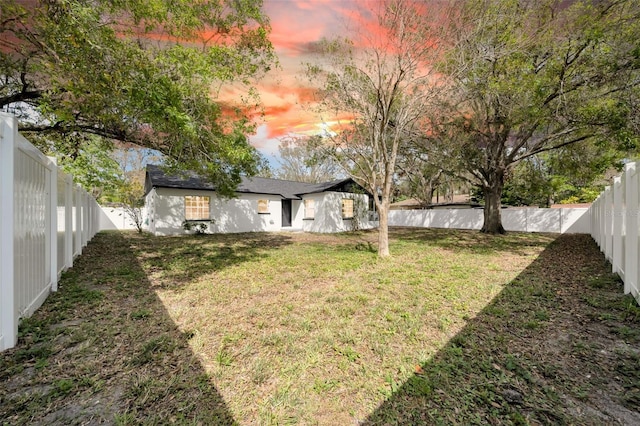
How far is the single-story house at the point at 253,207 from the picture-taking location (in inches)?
554

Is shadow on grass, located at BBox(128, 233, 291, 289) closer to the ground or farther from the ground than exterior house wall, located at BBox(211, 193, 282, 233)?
closer to the ground

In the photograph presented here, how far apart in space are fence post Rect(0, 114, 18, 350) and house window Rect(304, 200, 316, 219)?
14.8m

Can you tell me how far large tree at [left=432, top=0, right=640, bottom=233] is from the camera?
6.64 metres

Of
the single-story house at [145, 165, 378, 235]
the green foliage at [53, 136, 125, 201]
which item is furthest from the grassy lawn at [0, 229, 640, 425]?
the green foliage at [53, 136, 125, 201]

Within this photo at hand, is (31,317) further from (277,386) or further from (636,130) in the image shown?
(636,130)

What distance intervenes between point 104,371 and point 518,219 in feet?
66.6

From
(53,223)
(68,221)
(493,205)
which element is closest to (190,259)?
(68,221)

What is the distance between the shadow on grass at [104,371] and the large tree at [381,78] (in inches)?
250

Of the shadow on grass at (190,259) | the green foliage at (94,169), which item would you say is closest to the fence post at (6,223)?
the shadow on grass at (190,259)

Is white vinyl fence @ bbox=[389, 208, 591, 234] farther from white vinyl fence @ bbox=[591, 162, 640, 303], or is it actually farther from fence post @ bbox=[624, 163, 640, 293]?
Result: fence post @ bbox=[624, 163, 640, 293]

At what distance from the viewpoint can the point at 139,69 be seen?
197 inches

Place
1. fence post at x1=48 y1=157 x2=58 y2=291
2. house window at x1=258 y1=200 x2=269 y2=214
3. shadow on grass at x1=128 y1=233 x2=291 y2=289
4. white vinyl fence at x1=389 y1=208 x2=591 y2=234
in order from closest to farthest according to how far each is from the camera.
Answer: fence post at x1=48 y1=157 x2=58 y2=291, shadow on grass at x1=128 y1=233 x2=291 y2=289, white vinyl fence at x1=389 y1=208 x2=591 y2=234, house window at x1=258 y1=200 x2=269 y2=214

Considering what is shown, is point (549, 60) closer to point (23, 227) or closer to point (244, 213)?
point (23, 227)

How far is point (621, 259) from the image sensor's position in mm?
4754
